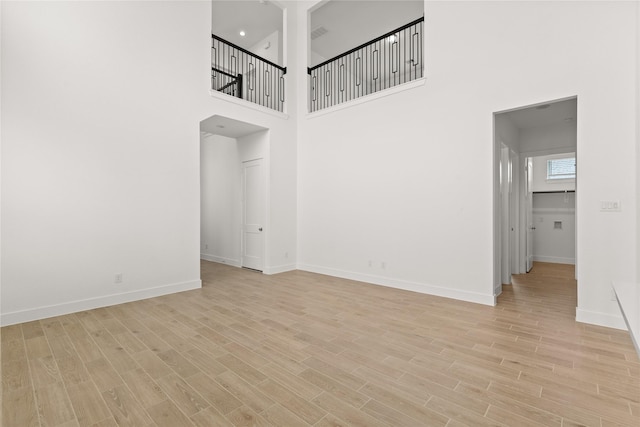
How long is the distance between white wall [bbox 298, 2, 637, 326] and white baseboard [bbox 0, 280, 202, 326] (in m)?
A: 2.63

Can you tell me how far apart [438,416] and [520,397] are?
651mm

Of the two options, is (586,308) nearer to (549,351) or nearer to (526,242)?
(549,351)

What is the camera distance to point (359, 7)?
6.55 meters

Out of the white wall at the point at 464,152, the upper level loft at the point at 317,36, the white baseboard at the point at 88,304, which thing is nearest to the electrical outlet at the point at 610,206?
the white wall at the point at 464,152

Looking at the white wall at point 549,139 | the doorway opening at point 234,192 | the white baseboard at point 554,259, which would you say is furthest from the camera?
the white baseboard at point 554,259

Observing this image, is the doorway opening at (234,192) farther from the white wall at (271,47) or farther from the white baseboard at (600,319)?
the white baseboard at (600,319)

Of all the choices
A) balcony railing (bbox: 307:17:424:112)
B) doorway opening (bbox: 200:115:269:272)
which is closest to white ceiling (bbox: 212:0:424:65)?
balcony railing (bbox: 307:17:424:112)

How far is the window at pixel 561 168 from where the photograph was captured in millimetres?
7340

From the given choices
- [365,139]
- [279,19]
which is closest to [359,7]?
[279,19]

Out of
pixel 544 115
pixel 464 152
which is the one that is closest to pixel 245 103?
pixel 464 152

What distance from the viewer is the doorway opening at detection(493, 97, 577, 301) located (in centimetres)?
452

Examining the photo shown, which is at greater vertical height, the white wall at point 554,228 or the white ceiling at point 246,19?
the white ceiling at point 246,19

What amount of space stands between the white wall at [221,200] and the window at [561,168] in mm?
7983

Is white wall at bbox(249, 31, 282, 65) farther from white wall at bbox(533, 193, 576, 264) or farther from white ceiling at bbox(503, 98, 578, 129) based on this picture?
white wall at bbox(533, 193, 576, 264)
